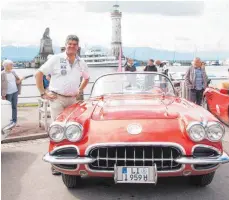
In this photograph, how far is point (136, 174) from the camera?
3547 millimetres

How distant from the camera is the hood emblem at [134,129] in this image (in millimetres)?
3668

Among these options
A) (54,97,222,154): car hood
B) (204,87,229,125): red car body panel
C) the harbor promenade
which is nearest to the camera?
(54,97,222,154): car hood

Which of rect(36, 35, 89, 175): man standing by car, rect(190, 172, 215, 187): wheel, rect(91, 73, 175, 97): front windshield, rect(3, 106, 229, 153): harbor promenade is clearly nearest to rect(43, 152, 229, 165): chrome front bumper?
rect(190, 172, 215, 187): wheel

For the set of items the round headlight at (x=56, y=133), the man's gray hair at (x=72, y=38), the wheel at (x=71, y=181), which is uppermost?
the man's gray hair at (x=72, y=38)

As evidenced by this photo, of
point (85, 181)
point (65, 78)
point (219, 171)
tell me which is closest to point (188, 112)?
point (219, 171)

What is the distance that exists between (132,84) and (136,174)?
6.41ft

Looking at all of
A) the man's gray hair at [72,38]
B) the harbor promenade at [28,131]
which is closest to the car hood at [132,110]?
the man's gray hair at [72,38]

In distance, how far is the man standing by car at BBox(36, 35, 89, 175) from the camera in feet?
15.9

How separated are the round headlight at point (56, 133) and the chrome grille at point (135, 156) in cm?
39

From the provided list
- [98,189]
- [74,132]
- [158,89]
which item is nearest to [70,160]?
[74,132]

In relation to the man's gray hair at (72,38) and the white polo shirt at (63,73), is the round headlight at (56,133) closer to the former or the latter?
the white polo shirt at (63,73)

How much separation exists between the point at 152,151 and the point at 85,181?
1.09 metres

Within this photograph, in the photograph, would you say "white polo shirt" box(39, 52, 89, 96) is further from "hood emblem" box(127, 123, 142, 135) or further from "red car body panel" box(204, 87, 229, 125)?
"red car body panel" box(204, 87, 229, 125)

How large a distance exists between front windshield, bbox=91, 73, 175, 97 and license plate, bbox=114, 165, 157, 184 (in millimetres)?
1806
